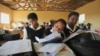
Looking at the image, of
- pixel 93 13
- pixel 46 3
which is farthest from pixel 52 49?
pixel 46 3

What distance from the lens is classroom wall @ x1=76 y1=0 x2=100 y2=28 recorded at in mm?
9484

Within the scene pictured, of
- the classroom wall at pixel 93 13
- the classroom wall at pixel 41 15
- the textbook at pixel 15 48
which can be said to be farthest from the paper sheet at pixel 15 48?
the classroom wall at pixel 41 15

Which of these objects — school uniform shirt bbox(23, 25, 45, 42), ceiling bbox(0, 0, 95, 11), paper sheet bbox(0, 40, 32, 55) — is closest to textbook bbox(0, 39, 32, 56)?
paper sheet bbox(0, 40, 32, 55)

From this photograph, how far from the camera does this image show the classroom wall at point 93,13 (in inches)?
373

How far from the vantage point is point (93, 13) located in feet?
33.2

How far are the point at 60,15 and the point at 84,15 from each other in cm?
538

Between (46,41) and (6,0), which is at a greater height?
(6,0)

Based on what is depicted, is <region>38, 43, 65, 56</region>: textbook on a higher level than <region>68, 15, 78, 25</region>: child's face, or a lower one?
lower

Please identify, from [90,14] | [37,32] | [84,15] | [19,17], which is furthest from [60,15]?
[37,32]

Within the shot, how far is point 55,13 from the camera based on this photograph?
1666 centimetres

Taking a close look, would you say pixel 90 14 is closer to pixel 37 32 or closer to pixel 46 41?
pixel 37 32

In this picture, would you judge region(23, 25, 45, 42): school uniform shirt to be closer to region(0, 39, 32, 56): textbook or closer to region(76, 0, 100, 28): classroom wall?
region(0, 39, 32, 56): textbook

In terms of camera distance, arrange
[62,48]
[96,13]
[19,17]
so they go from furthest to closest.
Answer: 1. [19,17]
2. [96,13]
3. [62,48]

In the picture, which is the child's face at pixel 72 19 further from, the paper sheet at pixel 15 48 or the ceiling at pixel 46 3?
the ceiling at pixel 46 3
